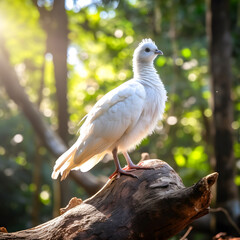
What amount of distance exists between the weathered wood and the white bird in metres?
0.33

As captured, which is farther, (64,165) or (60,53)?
(60,53)

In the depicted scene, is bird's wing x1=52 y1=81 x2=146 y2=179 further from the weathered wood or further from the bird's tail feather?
the weathered wood

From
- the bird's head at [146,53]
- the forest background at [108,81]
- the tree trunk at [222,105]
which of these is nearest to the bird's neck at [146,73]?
the bird's head at [146,53]

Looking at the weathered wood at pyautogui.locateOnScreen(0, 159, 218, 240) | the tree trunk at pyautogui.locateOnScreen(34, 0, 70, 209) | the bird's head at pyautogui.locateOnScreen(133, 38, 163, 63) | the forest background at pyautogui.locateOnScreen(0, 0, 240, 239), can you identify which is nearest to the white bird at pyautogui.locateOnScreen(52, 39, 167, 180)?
the weathered wood at pyautogui.locateOnScreen(0, 159, 218, 240)

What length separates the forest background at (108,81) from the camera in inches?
317

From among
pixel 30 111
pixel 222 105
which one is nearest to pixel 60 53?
pixel 30 111

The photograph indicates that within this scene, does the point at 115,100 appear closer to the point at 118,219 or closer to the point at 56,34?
the point at 118,219

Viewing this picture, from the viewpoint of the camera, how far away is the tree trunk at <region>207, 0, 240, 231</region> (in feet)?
25.7


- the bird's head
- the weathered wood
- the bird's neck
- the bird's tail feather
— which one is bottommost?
the weathered wood

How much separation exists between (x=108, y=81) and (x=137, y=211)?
11495mm

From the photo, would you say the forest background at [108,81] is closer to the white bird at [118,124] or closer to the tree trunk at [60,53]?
the tree trunk at [60,53]

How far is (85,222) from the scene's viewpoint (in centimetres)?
392

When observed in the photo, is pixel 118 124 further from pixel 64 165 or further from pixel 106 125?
pixel 64 165

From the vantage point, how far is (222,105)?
7.92m
